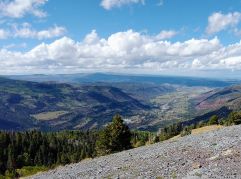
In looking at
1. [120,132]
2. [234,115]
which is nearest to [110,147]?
[120,132]

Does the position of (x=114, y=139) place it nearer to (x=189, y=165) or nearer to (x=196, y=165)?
(x=189, y=165)

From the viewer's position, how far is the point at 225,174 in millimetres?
31844

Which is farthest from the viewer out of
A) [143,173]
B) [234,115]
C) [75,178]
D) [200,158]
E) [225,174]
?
[234,115]

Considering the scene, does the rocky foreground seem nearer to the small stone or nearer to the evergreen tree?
the small stone

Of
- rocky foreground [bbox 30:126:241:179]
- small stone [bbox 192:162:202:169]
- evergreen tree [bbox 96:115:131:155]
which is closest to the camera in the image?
rocky foreground [bbox 30:126:241:179]

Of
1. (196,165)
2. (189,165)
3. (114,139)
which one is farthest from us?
(114,139)

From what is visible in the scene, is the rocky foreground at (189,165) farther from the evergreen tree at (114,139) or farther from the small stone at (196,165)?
the evergreen tree at (114,139)

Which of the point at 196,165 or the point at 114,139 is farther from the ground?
the point at 196,165

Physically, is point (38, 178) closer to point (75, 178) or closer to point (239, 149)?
point (75, 178)

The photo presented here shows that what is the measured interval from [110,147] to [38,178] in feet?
182

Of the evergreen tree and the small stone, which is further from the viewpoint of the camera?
the evergreen tree

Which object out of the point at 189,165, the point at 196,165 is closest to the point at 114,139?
the point at 189,165

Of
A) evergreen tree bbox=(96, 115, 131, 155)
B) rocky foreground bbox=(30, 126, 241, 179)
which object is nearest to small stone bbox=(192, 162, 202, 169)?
rocky foreground bbox=(30, 126, 241, 179)

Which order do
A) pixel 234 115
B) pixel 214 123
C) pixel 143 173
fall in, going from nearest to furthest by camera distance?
pixel 143 173
pixel 234 115
pixel 214 123
